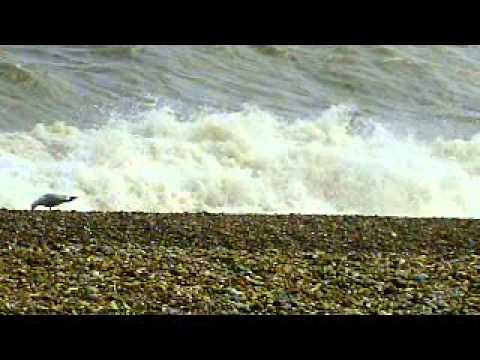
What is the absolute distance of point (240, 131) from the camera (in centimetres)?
1420

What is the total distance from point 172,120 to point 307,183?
3.07 m

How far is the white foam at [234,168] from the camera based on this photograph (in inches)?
447

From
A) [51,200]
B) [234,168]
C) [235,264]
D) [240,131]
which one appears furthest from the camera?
[240,131]

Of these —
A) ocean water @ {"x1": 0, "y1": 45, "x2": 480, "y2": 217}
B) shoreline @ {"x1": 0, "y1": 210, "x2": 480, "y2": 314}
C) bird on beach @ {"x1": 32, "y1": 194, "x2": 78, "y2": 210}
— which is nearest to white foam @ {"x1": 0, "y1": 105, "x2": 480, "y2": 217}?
ocean water @ {"x1": 0, "y1": 45, "x2": 480, "y2": 217}

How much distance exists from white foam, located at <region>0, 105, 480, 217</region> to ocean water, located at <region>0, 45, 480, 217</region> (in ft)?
0.09

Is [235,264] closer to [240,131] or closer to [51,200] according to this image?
[51,200]

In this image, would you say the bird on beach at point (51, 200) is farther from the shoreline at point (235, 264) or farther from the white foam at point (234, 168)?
the white foam at point (234, 168)

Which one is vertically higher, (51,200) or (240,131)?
(51,200)

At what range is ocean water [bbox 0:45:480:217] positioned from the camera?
38.2ft

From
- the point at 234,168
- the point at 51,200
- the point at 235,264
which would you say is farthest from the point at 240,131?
the point at 235,264

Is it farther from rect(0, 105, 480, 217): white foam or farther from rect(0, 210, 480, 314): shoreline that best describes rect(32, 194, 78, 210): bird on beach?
rect(0, 105, 480, 217): white foam

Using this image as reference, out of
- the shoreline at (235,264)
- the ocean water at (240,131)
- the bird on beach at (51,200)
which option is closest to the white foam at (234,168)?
the ocean water at (240,131)

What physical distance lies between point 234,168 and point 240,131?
1.53 metres
